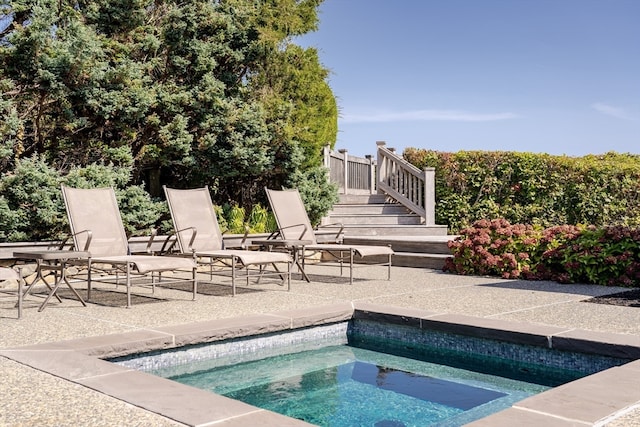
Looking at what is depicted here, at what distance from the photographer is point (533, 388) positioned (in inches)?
176

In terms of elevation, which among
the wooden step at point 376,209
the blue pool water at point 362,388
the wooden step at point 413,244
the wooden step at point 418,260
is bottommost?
the blue pool water at point 362,388

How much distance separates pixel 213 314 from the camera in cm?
578

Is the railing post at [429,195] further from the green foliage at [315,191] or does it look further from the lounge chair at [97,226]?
the lounge chair at [97,226]

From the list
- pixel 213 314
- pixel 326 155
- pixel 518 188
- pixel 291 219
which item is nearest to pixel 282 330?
pixel 213 314

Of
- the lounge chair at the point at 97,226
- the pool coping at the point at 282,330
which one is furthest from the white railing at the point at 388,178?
the pool coping at the point at 282,330

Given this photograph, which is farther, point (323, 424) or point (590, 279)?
point (590, 279)

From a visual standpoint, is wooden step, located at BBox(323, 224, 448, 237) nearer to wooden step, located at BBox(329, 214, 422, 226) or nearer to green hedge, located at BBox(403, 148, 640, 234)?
wooden step, located at BBox(329, 214, 422, 226)

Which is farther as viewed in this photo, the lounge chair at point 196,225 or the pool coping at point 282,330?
the lounge chair at point 196,225

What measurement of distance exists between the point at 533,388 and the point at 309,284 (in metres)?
4.07

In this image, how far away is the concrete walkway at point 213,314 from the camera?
120 inches

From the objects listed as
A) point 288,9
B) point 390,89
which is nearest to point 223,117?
point 288,9

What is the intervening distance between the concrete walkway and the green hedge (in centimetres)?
603

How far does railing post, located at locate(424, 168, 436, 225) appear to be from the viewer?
46.4 feet

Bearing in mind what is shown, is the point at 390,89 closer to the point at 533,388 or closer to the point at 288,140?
the point at 288,140
